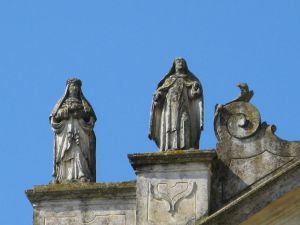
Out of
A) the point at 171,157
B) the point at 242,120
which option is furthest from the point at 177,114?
the point at 242,120

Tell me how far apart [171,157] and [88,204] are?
1.56 meters

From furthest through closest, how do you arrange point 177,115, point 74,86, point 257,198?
1. point 74,86
2. point 177,115
3. point 257,198

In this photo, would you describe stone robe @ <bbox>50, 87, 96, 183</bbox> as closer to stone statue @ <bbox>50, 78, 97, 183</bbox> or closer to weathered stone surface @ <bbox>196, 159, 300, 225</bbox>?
stone statue @ <bbox>50, 78, 97, 183</bbox>

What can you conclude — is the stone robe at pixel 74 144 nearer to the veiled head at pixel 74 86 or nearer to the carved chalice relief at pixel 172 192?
the veiled head at pixel 74 86

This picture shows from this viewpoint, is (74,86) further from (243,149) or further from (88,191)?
(243,149)

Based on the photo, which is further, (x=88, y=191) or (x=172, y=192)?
(x=88, y=191)

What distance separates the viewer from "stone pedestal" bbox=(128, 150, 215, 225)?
85.5 feet

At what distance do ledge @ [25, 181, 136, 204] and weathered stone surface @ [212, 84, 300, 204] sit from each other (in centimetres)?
139

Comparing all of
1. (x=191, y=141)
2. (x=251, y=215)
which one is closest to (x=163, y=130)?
(x=191, y=141)

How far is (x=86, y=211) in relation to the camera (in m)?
26.7

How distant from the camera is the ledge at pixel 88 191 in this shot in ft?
87.2

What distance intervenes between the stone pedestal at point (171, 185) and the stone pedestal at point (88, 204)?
35 cm

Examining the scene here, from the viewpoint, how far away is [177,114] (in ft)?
87.8

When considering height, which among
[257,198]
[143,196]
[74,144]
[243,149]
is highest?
[74,144]
